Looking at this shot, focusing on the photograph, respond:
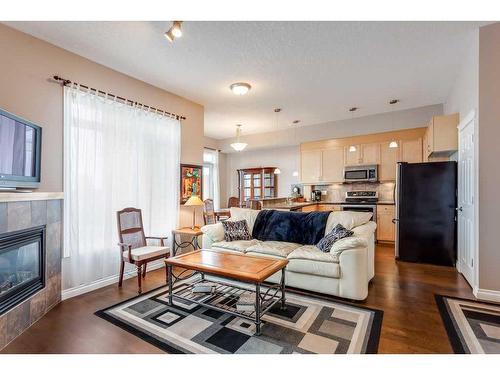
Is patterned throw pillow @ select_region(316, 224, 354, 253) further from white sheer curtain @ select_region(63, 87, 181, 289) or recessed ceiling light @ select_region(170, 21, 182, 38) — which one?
recessed ceiling light @ select_region(170, 21, 182, 38)

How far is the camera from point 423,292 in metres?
3.05

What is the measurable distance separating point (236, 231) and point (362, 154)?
3853 mm

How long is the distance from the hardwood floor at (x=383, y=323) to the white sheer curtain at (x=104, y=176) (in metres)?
0.51

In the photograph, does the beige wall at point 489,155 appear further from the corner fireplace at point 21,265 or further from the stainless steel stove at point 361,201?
the corner fireplace at point 21,265

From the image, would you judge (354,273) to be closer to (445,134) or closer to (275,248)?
(275,248)

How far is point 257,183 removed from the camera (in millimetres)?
8023

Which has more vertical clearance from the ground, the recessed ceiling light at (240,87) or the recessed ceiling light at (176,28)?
the recessed ceiling light at (240,87)

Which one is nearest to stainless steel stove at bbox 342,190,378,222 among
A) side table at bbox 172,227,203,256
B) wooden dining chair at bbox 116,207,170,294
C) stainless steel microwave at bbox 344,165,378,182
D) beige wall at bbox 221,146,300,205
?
stainless steel microwave at bbox 344,165,378,182

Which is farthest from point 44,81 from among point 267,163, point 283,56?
point 267,163

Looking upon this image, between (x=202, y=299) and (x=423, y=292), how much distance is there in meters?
2.58

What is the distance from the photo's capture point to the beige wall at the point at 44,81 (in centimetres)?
259

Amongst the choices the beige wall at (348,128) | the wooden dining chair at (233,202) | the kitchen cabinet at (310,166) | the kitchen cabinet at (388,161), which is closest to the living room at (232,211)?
the beige wall at (348,128)
